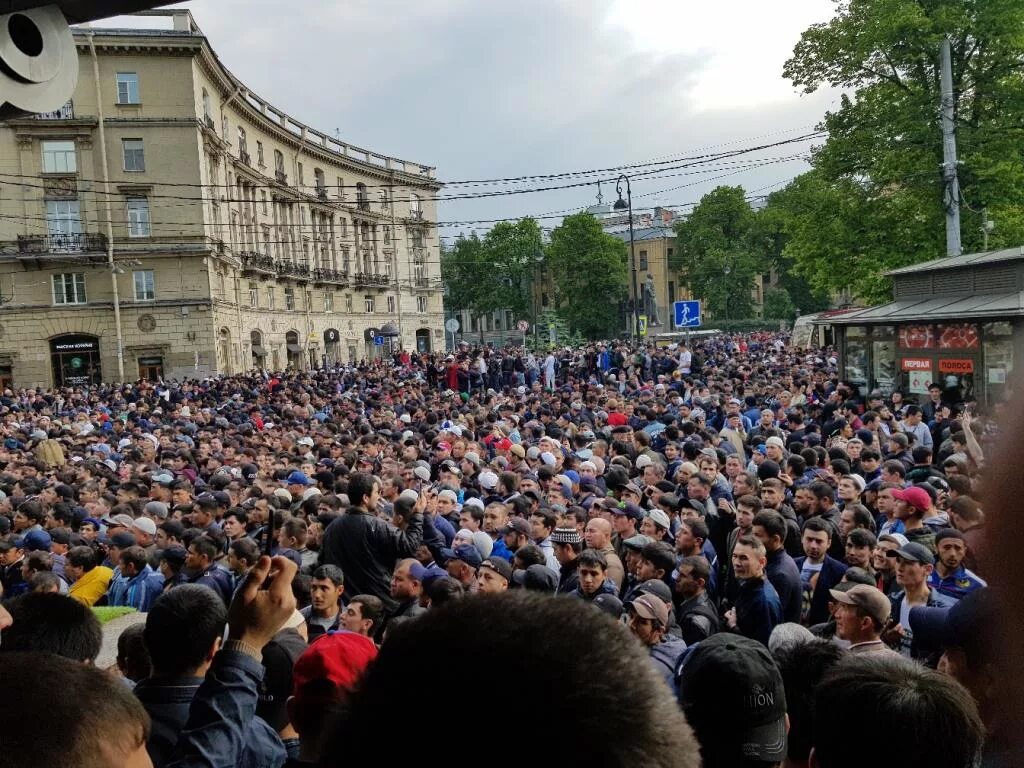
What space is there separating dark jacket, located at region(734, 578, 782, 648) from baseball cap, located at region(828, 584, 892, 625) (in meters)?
0.93

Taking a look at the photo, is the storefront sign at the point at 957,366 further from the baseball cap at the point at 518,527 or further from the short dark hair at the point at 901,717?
the short dark hair at the point at 901,717

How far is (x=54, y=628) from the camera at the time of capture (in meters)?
3.25

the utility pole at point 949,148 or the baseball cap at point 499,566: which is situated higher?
the utility pole at point 949,148

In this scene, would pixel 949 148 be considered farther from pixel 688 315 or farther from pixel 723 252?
pixel 723 252

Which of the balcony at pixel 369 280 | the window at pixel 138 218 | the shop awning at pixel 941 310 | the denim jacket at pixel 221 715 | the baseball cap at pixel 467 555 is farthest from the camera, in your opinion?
the balcony at pixel 369 280

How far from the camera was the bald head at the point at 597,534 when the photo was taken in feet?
22.4

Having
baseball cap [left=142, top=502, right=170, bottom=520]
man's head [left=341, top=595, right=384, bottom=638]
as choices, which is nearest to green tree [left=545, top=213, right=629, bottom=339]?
baseball cap [left=142, top=502, right=170, bottom=520]

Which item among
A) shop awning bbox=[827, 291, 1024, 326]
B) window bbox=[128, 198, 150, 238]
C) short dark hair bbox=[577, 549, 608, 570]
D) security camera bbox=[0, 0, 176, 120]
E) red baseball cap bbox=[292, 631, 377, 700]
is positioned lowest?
short dark hair bbox=[577, 549, 608, 570]

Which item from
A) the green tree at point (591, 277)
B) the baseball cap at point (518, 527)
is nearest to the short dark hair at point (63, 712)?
the baseball cap at point (518, 527)

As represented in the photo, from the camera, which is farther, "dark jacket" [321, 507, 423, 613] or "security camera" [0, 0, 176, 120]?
"dark jacket" [321, 507, 423, 613]

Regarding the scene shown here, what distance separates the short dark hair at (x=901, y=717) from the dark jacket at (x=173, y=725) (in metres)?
1.89

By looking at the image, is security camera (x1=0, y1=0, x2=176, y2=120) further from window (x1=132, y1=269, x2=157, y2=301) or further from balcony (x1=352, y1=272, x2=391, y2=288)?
balcony (x1=352, y1=272, x2=391, y2=288)

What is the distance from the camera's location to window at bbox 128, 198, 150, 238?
43.2 meters

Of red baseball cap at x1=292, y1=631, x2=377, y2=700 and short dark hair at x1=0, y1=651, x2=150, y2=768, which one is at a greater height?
short dark hair at x1=0, y1=651, x2=150, y2=768
